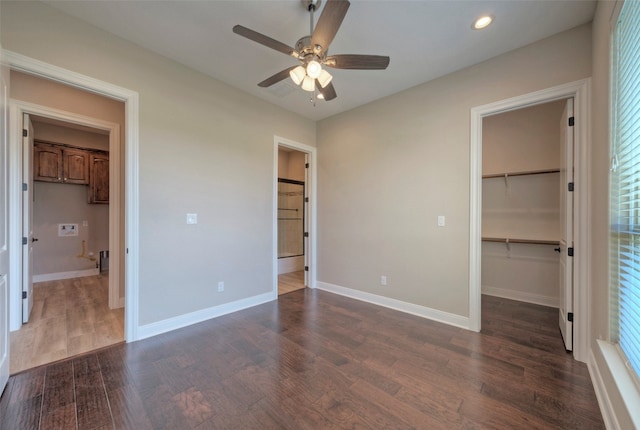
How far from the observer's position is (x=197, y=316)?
9.69 ft

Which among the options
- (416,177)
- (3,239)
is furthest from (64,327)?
(416,177)

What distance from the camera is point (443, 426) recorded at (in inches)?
58.9

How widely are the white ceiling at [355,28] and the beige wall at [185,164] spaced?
0.22 metres

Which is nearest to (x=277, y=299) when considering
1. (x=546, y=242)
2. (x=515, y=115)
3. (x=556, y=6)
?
(x=546, y=242)

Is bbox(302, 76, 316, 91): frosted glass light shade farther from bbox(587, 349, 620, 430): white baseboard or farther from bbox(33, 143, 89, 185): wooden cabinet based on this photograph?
bbox(33, 143, 89, 185): wooden cabinet

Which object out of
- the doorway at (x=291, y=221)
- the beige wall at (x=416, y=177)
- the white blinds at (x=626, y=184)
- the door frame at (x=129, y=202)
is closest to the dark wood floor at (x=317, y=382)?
the door frame at (x=129, y=202)

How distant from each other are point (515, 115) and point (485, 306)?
284 centimetres

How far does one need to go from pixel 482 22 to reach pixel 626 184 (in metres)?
1.66

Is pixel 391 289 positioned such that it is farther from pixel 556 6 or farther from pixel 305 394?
pixel 556 6

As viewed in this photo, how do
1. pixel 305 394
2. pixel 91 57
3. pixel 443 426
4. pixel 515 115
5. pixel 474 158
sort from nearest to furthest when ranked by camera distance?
pixel 443 426 < pixel 305 394 < pixel 91 57 < pixel 474 158 < pixel 515 115

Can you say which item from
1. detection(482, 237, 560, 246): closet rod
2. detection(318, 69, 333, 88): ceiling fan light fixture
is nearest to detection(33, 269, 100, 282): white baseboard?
detection(318, 69, 333, 88): ceiling fan light fixture

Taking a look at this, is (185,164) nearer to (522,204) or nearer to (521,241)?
(521,241)

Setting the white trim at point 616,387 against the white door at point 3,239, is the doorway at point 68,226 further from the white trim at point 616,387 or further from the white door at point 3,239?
the white trim at point 616,387

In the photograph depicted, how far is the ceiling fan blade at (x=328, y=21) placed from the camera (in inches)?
56.6
